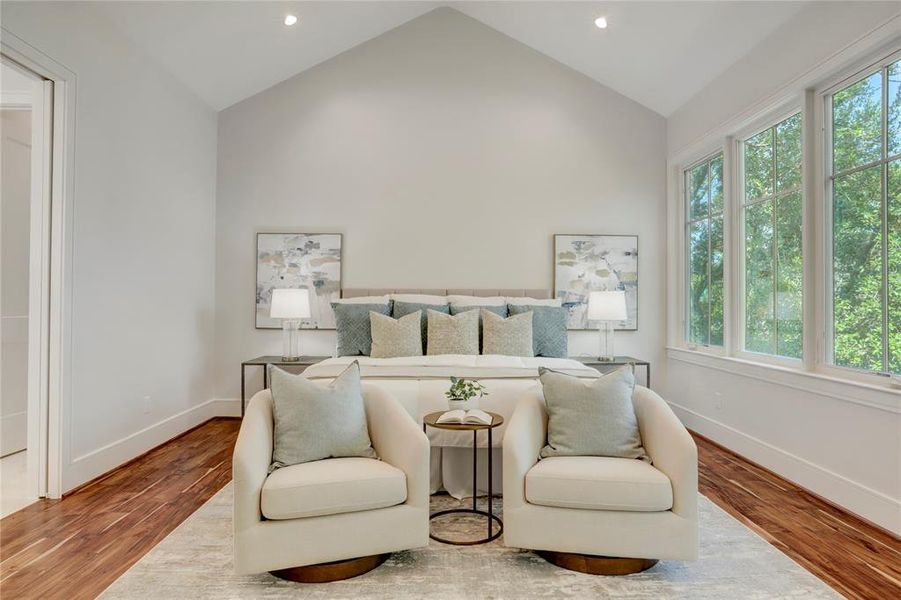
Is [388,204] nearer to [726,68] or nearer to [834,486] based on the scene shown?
[726,68]

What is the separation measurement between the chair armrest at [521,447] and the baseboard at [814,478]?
180cm

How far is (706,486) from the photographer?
10.8 feet

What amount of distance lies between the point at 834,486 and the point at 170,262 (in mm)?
4948

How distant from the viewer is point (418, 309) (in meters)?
4.53

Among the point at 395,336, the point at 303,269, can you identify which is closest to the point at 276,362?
the point at 303,269

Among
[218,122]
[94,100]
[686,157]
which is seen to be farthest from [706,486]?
[218,122]

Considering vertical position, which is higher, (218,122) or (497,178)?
(218,122)

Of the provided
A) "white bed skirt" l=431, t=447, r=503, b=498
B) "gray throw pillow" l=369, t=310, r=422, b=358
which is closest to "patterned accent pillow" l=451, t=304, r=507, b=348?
"gray throw pillow" l=369, t=310, r=422, b=358

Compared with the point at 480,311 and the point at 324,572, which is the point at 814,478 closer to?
the point at 480,311

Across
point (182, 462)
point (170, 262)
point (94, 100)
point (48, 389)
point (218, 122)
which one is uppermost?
point (218, 122)

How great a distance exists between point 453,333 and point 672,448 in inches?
88.6

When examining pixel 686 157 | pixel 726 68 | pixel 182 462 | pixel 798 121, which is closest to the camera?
pixel 798 121

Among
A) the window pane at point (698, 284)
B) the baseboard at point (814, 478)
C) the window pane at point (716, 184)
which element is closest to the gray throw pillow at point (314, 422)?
the baseboard at point (814, 478)

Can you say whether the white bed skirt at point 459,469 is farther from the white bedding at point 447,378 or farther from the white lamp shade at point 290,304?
the white lamp shade at point 290,304
